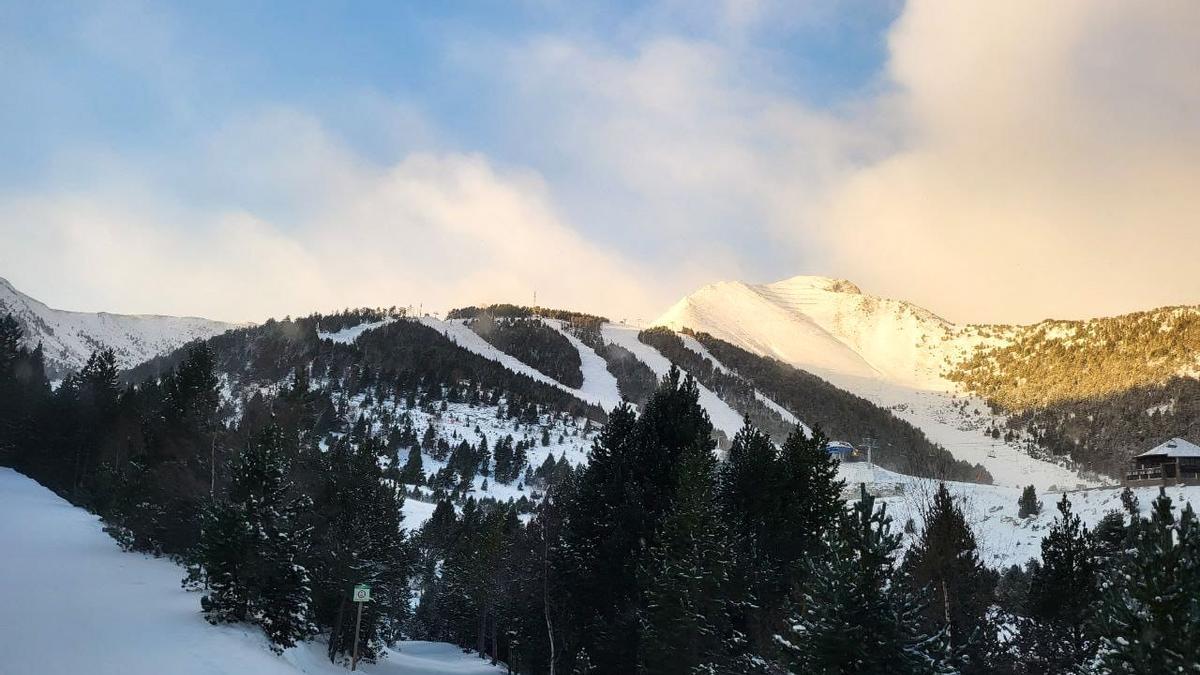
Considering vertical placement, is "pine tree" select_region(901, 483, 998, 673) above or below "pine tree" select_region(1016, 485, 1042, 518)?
below

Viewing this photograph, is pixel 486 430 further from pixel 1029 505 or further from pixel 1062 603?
pixel 1062 603

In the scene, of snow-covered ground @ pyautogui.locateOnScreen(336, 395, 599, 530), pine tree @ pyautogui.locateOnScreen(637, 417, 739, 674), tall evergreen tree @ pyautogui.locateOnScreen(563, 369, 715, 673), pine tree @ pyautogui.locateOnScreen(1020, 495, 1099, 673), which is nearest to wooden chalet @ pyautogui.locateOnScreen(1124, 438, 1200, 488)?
pine tree @ pyautogui.locateOnScreen(1020, 495, 1099, 673)

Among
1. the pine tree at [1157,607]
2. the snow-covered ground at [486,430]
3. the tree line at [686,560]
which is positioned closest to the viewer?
the pine tree at [1157,607]

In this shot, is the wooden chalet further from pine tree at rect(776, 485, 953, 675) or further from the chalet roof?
pine tree at rect(776, 485, 953, 675)

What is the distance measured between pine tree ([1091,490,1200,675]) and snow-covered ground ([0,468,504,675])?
62.2ft

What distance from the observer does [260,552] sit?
70.1ft

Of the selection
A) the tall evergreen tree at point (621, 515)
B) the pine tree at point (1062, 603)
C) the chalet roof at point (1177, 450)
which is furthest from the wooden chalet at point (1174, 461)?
the tall evergreen tree at point (621, 515)

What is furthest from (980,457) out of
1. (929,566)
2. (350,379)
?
(929,566)

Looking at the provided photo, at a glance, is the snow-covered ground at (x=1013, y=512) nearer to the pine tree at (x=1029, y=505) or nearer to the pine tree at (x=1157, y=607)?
the pine tree at (x=1029, y=505)

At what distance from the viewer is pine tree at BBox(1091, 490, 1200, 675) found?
10.9 metres

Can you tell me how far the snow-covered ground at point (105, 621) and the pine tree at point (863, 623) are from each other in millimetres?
14069

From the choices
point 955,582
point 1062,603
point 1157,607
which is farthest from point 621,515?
point 1157,607

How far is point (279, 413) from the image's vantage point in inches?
1406

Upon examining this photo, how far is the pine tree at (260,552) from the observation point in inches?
827
